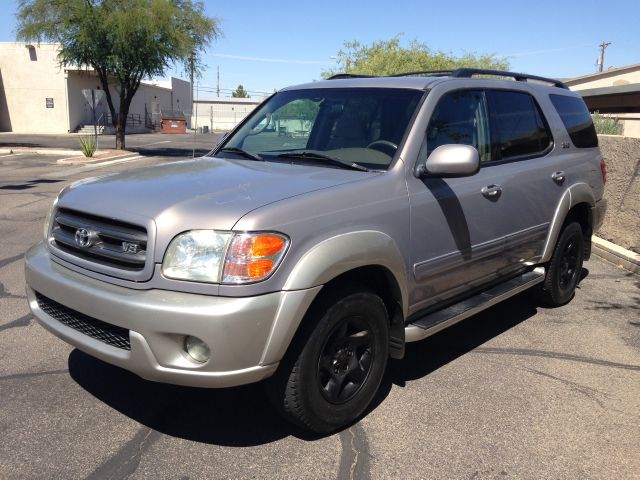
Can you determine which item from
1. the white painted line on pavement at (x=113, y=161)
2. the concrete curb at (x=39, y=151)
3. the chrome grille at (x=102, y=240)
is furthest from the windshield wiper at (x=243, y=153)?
the concrete curb at (x=39, y=151)

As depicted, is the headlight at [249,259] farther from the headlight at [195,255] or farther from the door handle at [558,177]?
the door handle at [558,177]

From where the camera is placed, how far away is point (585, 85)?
29000 millimetres

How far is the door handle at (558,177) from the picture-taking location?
4.79 m

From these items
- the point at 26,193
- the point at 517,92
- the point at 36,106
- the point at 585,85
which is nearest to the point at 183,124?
the point at 36,106

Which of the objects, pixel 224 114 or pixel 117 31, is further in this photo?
pixel 224 114

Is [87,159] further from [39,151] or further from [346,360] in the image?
[346,360]

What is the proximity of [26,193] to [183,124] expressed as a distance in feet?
134

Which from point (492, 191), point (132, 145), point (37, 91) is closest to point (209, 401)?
point (492, 191)

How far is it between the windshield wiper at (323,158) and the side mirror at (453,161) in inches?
15.4

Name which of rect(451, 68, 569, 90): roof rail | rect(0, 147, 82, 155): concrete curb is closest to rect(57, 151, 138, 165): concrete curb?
rect(0, 147, 82, 155): concrete curb

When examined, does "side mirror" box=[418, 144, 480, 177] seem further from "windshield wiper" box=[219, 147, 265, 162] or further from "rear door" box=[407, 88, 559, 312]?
"windshield wiper" box=[219, 147, 265, 162]

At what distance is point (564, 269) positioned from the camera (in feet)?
17.8

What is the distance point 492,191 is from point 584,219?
1995mm

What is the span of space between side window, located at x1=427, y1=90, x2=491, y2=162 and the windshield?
19 centimetres
